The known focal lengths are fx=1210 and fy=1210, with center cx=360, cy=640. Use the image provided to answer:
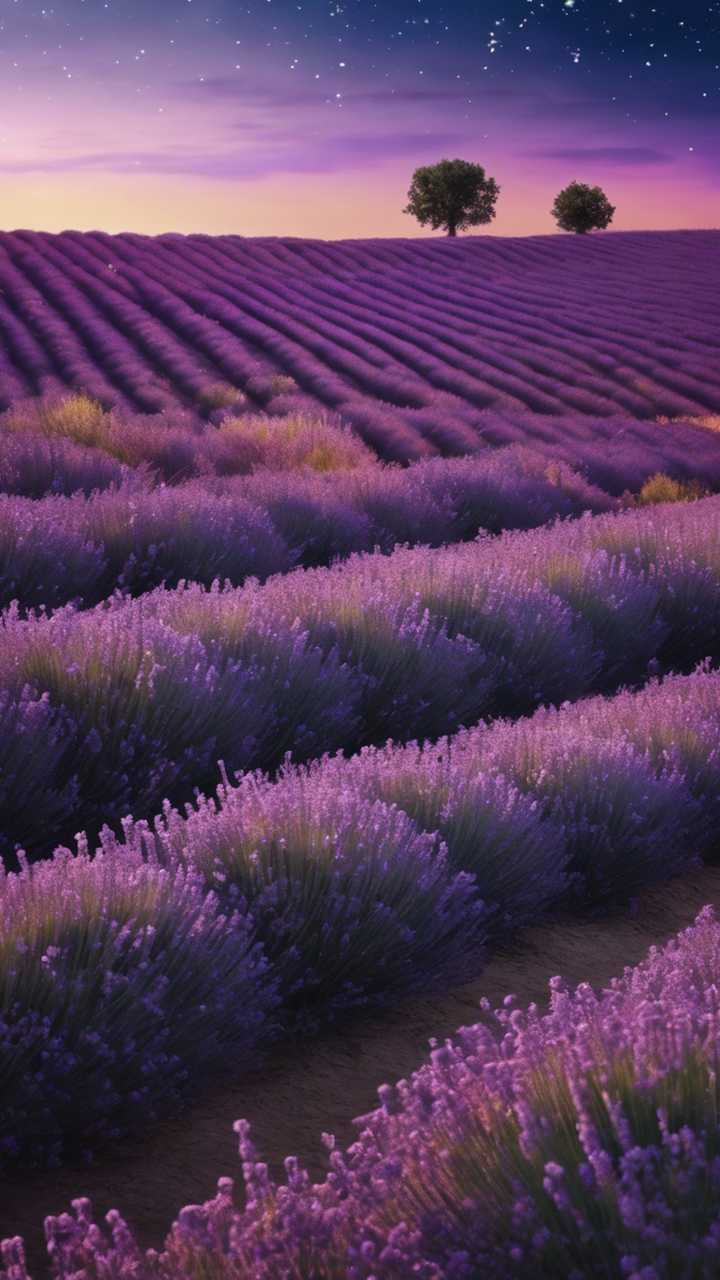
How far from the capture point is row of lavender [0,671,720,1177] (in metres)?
2.11

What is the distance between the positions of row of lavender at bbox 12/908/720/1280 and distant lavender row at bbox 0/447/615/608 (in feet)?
12.7

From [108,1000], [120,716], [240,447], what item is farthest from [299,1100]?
[240,447]

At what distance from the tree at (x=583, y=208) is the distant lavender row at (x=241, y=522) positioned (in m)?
50.2

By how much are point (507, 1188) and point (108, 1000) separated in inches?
37.6

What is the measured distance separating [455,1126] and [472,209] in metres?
57.9

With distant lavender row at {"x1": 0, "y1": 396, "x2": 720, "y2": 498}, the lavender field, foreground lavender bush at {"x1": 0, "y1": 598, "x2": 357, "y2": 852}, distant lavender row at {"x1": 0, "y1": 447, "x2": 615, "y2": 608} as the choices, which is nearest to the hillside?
distant lavender row at {"x1": 0, "y1": 396, "x2": 720, "y2": 498}

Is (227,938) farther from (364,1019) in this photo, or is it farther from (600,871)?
(600,871)

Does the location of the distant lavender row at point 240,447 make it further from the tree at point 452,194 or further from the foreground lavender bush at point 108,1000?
the tree at point 452,194

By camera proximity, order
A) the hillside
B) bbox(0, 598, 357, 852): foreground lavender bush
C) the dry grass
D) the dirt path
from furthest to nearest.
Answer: the hillside, the dry grass, bbox(0, 598, 357, 852): foreground lavender bush, the dirt path

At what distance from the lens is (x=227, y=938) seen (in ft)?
7.78

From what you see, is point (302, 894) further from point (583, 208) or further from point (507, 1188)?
point (583, 208)

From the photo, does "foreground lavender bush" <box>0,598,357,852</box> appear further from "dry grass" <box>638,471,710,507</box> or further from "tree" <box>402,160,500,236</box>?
"tree" <box>402,160,500,236</box>

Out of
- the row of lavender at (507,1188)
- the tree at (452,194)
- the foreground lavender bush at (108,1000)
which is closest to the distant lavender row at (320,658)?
the foreground lavender bush at (108,1000)

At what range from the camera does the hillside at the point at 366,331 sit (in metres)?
15.5
